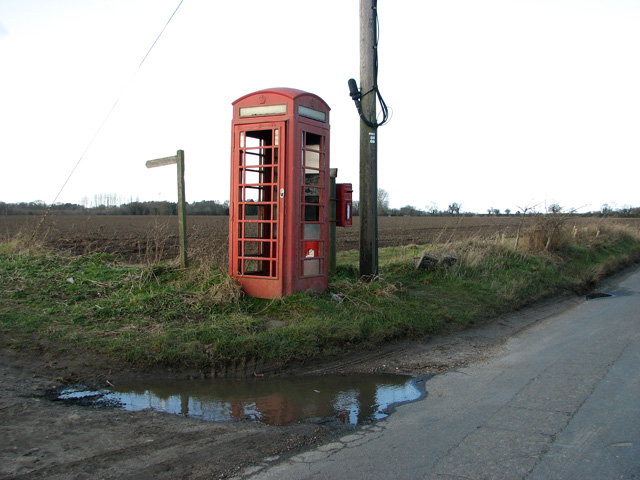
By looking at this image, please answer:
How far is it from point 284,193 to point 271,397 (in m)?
Answer: 3.33

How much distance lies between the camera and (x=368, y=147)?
8664 millimetres

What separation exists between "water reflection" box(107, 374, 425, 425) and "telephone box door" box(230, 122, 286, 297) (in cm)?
236

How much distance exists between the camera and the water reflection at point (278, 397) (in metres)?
4.46

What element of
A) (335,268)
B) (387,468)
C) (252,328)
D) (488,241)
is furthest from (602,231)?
(387,468)

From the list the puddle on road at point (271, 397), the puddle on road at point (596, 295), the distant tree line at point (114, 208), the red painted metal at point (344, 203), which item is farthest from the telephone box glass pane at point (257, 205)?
the distant tree line at point (114, 208)

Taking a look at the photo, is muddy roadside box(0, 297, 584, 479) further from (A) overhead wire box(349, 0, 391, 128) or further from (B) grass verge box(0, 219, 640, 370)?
(A) overhead wire box(349, 0, 391, 128)

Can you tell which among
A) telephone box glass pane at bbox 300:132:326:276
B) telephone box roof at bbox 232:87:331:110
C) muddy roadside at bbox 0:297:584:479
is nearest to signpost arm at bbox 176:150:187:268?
telephone box roof at bbox 232:87:331:110

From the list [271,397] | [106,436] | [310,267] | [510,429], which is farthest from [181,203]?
[510,429]

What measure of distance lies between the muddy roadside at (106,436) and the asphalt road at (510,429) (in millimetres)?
309

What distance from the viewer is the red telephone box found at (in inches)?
292

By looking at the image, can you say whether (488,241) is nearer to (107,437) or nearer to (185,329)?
(185,329)

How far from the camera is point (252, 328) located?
6320 mm

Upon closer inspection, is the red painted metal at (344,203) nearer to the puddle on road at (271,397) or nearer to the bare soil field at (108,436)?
the bare soil field at (108,436)

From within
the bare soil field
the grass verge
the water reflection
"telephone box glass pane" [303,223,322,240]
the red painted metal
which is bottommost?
the water reflection
